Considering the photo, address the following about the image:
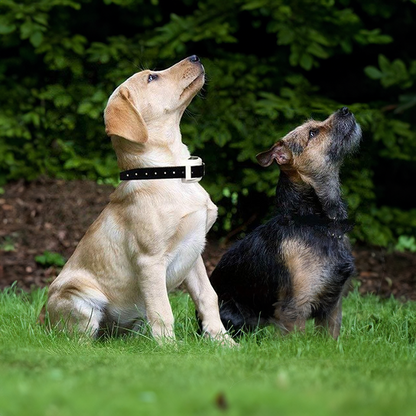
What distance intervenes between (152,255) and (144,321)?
536 mm

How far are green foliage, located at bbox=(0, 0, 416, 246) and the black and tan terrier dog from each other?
8.56ft

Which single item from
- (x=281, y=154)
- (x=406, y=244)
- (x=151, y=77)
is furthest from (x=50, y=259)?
(x=406, y=244)

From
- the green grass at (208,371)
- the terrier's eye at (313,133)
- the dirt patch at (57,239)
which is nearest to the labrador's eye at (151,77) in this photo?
the terrier's eye at (313,133)

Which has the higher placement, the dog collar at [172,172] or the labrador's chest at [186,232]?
the dog collar at [172,172]

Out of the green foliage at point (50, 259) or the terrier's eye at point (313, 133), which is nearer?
the terrier's eye at point (313, 133)

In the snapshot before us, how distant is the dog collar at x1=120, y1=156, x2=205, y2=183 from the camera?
550 centimetres

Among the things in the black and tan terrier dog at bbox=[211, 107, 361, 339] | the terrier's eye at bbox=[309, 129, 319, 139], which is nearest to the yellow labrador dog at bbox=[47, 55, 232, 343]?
the black and tan terrier dog at bbox=[211, 107, 361, 339]

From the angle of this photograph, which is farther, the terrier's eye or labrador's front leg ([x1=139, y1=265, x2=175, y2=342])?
the terrier's eye

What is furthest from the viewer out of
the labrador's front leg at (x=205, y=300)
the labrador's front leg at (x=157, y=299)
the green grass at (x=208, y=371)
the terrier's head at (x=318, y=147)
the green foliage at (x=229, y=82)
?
the green foliage at (x=229, y=82)

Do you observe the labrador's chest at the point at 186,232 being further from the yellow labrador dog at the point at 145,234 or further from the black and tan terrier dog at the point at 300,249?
the black and tan terrier dog at the point at 300,249

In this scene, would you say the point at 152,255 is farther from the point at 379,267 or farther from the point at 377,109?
the point at 377,109

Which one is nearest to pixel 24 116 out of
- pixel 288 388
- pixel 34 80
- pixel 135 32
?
pixel 34 80

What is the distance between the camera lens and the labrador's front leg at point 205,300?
5621mm

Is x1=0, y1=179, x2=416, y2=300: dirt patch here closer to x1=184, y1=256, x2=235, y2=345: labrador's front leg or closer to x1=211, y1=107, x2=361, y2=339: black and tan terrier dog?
x1=211, y1=107, x2=361, y2=339: black and tan terrier dog
